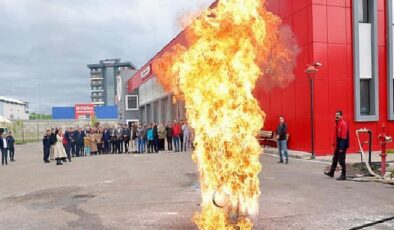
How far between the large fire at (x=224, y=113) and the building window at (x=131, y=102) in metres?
52.2

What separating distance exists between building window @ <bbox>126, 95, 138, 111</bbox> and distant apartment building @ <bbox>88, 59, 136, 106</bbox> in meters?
98.5

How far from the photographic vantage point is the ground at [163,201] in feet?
23.0

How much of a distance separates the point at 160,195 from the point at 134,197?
580mm

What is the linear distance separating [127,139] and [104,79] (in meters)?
144

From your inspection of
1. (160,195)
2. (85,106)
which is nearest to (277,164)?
(160,195)

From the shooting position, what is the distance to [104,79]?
6412 inches

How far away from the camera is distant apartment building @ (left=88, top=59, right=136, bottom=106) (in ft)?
517

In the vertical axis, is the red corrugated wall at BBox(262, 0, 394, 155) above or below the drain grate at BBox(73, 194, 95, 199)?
above

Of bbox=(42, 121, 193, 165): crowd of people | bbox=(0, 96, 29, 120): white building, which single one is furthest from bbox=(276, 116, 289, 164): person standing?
bbox=(0, 96, 29, 120): white building

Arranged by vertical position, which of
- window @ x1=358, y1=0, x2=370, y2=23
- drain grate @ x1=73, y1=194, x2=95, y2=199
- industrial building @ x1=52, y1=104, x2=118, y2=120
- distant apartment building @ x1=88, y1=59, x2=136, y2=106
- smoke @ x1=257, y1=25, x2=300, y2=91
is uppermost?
distant apartment building @ x1=88, y1=59, x2=136, y2=106

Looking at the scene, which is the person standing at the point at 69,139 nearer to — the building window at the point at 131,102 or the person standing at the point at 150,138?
the person standing at the point at 150,138

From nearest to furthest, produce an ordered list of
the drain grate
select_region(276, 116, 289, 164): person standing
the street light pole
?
the drain grate < select_region(276, 116, 289, 164): person standing < the street light pole

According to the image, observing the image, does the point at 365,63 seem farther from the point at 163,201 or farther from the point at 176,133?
the point at 163,201

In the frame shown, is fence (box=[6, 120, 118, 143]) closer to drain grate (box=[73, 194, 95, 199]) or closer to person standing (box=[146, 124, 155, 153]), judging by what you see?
person standing (box=[146, 124, 155, 153])
